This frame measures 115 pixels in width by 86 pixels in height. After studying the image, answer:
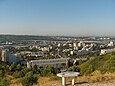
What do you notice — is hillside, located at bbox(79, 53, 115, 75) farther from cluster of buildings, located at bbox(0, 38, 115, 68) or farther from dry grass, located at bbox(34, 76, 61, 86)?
cluster of buildings, located at bbox(0, 38, 115, 68)

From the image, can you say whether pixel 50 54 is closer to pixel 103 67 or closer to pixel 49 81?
pixel 103 67

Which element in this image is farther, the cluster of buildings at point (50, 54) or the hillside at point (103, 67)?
the cluster of buildings at point (50, 54)

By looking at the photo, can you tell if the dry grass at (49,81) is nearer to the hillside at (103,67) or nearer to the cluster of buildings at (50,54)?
the hillside at (103,67)

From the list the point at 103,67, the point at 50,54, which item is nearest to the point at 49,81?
the point at 103,67

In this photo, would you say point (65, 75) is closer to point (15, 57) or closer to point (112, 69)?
point (112, 69)

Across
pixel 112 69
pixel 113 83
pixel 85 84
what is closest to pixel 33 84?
pixel 85 84

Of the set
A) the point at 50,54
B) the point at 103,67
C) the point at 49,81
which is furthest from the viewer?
the point at 50,54

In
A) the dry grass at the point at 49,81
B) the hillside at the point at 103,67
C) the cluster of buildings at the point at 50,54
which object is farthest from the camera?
the cluster of buildings at the point at 50,54

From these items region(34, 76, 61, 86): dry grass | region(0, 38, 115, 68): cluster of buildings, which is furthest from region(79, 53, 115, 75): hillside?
region(0, 38, 115, 68): cluster of buildings

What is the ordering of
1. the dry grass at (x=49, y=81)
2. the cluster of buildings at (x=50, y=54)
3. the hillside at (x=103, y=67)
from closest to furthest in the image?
1. the dry grass at (x=49, y=81)
2. the hillside at (x=103, y=67)
3. the cluster of buildings at (x=50, y=54)

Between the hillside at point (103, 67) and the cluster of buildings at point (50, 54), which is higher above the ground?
the hillside at point (103, 67)

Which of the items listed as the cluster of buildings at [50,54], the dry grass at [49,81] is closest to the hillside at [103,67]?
the dry grass at [49,81]
